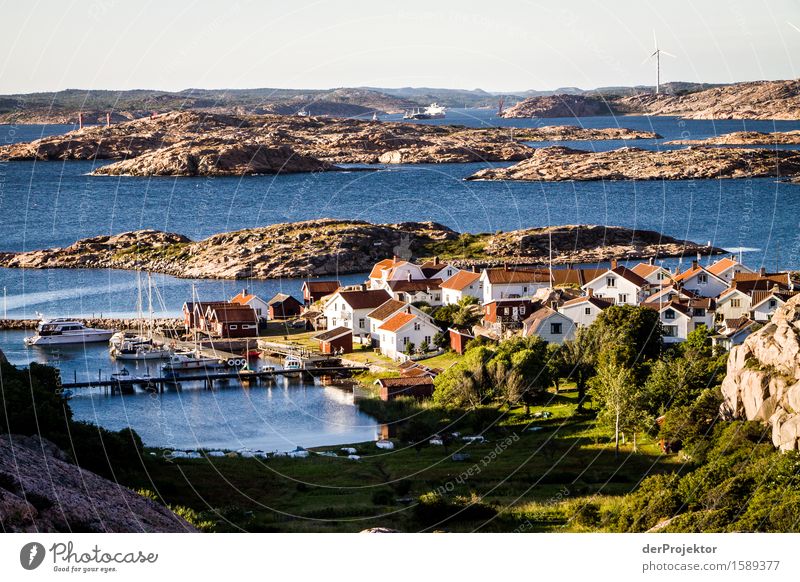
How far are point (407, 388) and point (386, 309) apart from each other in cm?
837

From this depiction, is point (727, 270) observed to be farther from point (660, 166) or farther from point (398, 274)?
point (660, 166)

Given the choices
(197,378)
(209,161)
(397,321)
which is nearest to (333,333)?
(397,321)

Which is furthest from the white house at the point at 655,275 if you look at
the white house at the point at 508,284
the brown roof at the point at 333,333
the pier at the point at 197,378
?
the pier at the point at 197,378

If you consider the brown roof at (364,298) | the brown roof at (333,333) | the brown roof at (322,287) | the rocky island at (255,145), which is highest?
the rocky island at (255,145)

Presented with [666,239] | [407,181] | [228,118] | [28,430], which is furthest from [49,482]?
[228,118]

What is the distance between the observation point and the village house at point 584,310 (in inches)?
1309

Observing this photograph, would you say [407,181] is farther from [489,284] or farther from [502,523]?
[502,523]

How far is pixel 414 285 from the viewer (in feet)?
138

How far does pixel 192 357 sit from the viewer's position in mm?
37219

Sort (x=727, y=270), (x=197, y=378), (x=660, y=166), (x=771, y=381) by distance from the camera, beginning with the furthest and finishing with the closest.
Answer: (x=660, y=166), (x=727, y=270), (x=197, y=378), (x=771, y=381)

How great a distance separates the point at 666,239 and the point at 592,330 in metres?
37.3

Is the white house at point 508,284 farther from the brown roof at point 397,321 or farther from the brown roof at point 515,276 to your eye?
the brown roof at point 397,321

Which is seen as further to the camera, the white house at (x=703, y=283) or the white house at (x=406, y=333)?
the white house at (x=703, y=283)

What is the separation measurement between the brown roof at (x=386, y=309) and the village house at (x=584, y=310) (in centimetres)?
588
